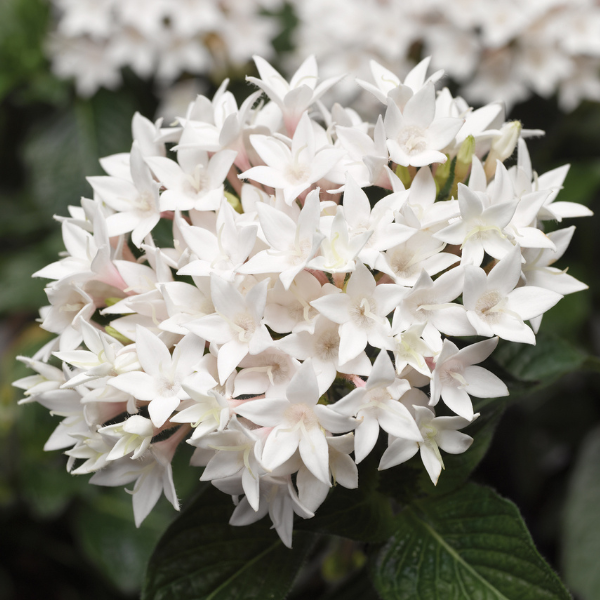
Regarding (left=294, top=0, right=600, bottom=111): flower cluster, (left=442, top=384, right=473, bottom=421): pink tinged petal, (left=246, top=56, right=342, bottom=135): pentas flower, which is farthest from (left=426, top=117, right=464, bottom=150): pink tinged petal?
(left=294, top=0, right=600, bottom=111): flower cluster

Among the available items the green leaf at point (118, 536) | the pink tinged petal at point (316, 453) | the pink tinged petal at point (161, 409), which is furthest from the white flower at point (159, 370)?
the green leaf at point (118, 536)

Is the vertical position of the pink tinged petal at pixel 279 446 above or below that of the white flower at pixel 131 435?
below

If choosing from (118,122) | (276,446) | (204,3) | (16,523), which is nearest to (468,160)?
(276,446)

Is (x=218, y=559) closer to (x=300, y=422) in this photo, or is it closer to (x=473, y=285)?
(x=300, y=422)

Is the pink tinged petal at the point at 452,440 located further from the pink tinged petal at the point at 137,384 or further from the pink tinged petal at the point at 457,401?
the pink tinged petal at the point at 137,384

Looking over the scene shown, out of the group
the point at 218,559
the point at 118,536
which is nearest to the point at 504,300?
the point at 218,559

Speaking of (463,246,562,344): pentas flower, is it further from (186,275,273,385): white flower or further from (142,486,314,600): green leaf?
(142,486,314,600): green leaf
